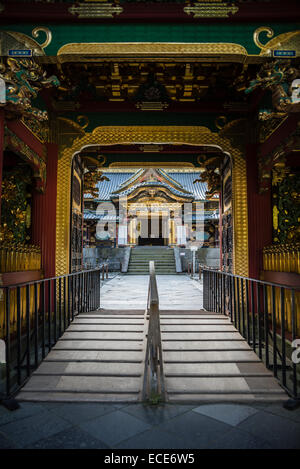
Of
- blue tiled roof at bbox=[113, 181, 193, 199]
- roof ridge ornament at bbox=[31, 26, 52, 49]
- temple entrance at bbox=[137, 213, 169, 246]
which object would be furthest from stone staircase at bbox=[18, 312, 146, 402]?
temple entrance at bbox=[137, 213, 169, 246]

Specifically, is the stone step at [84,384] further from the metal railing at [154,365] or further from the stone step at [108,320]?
the stone step at [108,320]

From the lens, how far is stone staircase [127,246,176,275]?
736 inches

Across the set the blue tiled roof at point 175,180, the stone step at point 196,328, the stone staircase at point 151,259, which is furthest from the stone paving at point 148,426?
the blue tiled roof at point 175,180

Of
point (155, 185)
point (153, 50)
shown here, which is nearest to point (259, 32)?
point (153, 50)

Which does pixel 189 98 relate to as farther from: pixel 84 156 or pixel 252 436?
pixel 252 436

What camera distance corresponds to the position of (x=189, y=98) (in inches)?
253

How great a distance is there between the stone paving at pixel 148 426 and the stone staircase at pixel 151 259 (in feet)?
51.0

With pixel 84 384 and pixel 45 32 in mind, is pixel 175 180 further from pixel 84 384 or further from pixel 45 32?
pixel 84 384

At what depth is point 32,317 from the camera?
18.0ft

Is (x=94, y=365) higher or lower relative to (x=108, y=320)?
lower

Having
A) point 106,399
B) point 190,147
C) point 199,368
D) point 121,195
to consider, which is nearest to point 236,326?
point 199,368

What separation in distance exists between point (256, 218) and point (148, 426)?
4.78 metres

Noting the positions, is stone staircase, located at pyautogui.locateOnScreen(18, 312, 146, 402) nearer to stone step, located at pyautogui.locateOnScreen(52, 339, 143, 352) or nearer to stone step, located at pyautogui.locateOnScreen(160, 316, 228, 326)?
stone step, located at pyautogui.locateOnScreen(52, 339, 143, 352)

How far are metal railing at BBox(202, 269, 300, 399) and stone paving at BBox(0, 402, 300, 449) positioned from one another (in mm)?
601
